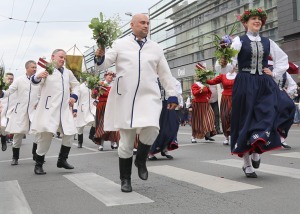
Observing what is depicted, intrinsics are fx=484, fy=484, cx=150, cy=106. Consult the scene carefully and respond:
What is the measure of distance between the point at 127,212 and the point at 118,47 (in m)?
2.05

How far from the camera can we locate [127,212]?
426 centimetres

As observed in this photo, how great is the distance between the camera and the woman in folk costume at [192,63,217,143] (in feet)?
41.3

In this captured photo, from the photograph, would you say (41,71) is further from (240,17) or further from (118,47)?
(240,17)

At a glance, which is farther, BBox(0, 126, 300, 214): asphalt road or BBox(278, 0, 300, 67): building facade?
BBox(278, 0, 300, 67): building facade

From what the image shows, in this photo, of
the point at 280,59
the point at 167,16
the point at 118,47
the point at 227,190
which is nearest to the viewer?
the point at 227,190

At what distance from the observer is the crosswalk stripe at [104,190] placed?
4773mm

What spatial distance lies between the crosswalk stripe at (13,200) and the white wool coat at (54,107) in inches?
43.5

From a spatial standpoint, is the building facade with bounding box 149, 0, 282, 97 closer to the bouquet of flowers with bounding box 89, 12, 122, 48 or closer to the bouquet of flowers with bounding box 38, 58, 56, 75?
the bouquet of flowers with bounding box 38, 58, 56, 75

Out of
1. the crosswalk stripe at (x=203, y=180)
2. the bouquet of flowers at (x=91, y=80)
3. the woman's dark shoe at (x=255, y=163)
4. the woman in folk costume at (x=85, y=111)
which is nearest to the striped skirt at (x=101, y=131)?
the woman in folk costume at (x=85, y=111)

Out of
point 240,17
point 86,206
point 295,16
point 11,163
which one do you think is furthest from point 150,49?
point 295,16

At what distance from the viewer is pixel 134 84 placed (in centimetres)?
543

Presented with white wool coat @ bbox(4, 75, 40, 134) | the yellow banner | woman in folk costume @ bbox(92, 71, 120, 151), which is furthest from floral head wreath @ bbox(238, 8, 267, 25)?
woman in folk costume @ bbox(92, 71, 120, 151)

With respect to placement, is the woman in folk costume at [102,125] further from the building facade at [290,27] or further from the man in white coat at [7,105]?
the building facade at [290,27]

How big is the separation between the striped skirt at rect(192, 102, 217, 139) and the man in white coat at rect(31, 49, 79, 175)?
5657 millimetres
